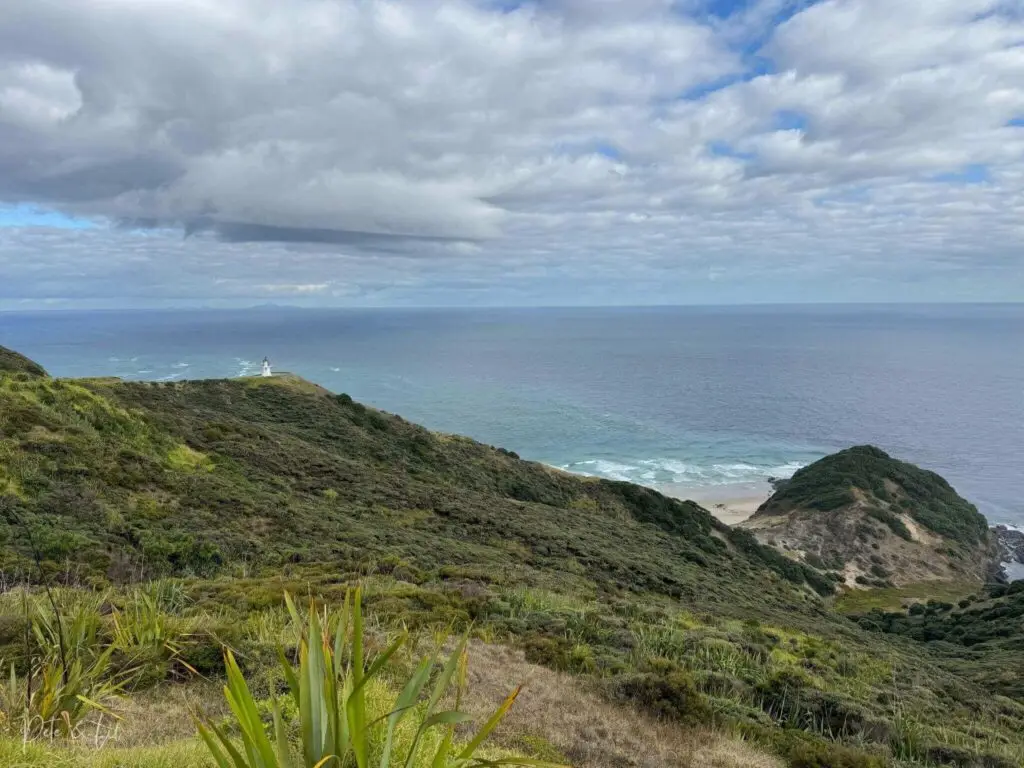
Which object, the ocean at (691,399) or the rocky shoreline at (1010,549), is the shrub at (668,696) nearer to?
the rocky shoreline at (1010,549)

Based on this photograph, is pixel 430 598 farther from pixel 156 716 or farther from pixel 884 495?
pixel 884 495

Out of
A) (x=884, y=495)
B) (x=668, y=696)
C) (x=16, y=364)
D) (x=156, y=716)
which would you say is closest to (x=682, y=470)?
(x=884, y=495)

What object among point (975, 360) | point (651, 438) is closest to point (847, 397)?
point (651, 438)

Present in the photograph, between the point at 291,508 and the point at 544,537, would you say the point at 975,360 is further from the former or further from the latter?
the point at 291,508

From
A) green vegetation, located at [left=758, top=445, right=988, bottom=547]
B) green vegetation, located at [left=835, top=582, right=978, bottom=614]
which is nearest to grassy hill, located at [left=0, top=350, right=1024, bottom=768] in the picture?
green vegetation, located at [left=835, top=582, right=978, bottom=614]

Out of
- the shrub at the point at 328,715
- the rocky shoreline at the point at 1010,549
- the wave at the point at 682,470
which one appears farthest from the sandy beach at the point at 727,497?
the shrub at the point at 328,715
